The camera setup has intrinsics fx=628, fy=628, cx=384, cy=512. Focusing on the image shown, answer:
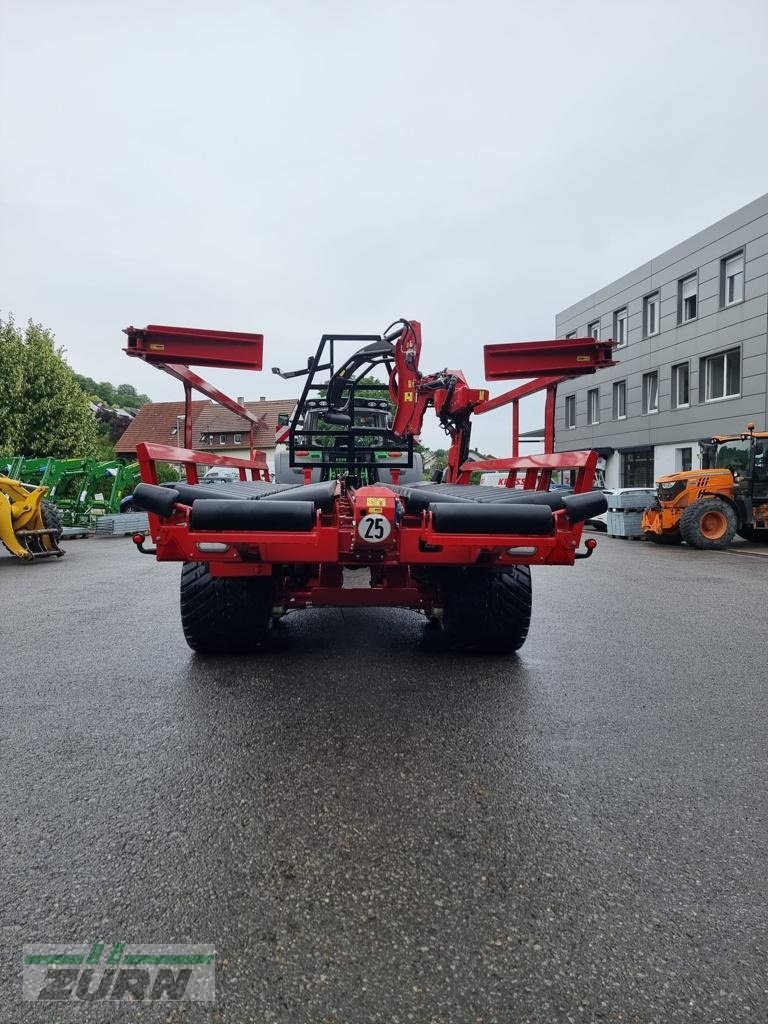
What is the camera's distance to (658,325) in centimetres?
2416

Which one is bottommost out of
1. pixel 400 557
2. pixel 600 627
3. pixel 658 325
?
pixel 600 627

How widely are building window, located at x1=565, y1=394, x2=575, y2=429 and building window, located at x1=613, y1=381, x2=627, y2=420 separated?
3.16 meters

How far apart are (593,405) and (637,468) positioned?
437 centimetres

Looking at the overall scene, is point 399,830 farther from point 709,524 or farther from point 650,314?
point 650,314

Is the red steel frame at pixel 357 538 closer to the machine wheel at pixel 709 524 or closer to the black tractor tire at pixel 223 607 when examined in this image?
the black tractor tire at pixel 223 607

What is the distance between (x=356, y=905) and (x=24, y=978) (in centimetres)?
83

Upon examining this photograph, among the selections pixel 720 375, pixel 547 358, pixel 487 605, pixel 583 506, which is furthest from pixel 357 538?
pixel 720 375

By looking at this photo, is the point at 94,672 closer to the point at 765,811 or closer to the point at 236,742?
the point at 236,742

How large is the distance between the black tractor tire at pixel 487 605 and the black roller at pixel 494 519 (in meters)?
0.77

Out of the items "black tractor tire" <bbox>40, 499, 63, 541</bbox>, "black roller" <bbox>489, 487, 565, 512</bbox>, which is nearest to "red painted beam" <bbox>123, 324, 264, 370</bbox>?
"black roller" <bbox>489, 487, 565, 512</bbox>

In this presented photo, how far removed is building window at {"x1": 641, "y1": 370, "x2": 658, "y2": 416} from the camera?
24.7 meters

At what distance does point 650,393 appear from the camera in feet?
81.6

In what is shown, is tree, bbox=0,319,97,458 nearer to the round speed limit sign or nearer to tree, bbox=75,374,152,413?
the round speed limit sign

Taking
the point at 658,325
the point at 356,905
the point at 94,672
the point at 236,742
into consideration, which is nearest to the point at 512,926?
the point at 356,905
